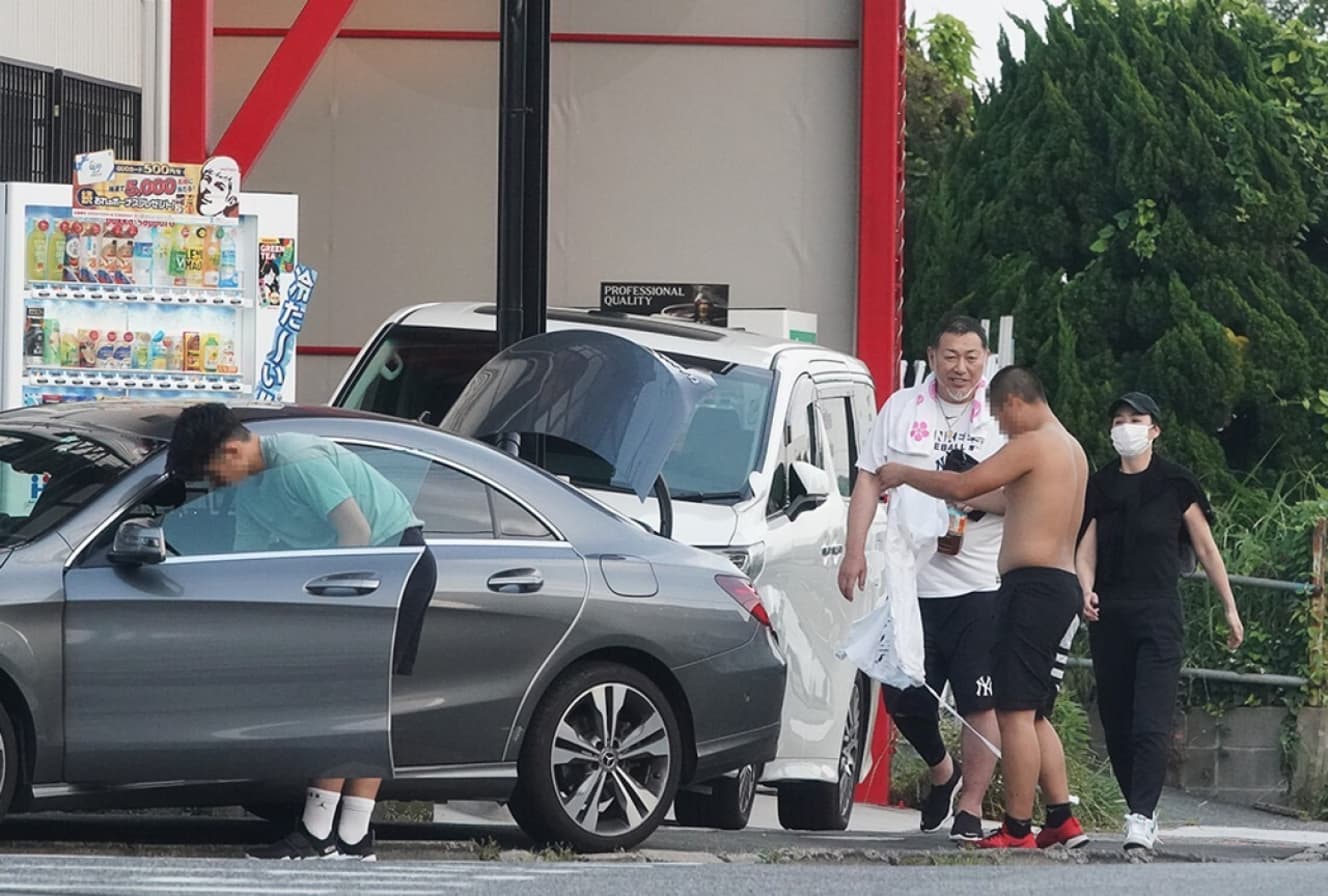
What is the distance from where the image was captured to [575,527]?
9484 mm

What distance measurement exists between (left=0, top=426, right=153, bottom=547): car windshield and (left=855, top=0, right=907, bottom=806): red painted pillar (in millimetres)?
9891

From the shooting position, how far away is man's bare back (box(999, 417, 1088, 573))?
397 inches

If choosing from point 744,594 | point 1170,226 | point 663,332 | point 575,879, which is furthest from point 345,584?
point 1170,226

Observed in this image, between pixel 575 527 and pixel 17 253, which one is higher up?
pixel 17 253

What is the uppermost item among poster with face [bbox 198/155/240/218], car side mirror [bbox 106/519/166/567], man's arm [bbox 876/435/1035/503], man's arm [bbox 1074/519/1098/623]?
poster with face [bbox 198/155/240/218]

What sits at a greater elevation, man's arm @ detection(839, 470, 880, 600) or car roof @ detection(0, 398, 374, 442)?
car roof @ detection(0, 398, 374, 442)

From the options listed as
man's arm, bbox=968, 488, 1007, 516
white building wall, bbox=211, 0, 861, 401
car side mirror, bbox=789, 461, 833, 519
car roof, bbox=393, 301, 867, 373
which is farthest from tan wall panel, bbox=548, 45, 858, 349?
man's arm, bbox=968, 488, 1007, 516

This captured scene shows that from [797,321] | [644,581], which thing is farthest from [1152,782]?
[797,321]

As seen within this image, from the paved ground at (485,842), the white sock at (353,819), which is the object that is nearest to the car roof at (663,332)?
the paved ground at (485,842)

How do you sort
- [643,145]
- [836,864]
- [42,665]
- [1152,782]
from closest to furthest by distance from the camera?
[42,665] < [836,864] < [1152,782] < [643,145]

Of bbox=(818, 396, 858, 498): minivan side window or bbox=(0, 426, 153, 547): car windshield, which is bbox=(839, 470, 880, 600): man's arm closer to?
bbox=(818, 396, 858, 498): minivan side window

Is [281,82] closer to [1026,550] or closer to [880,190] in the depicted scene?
[880,190]

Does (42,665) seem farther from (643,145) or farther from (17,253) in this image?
(643,145)

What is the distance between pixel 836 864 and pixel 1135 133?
23.0 metres
